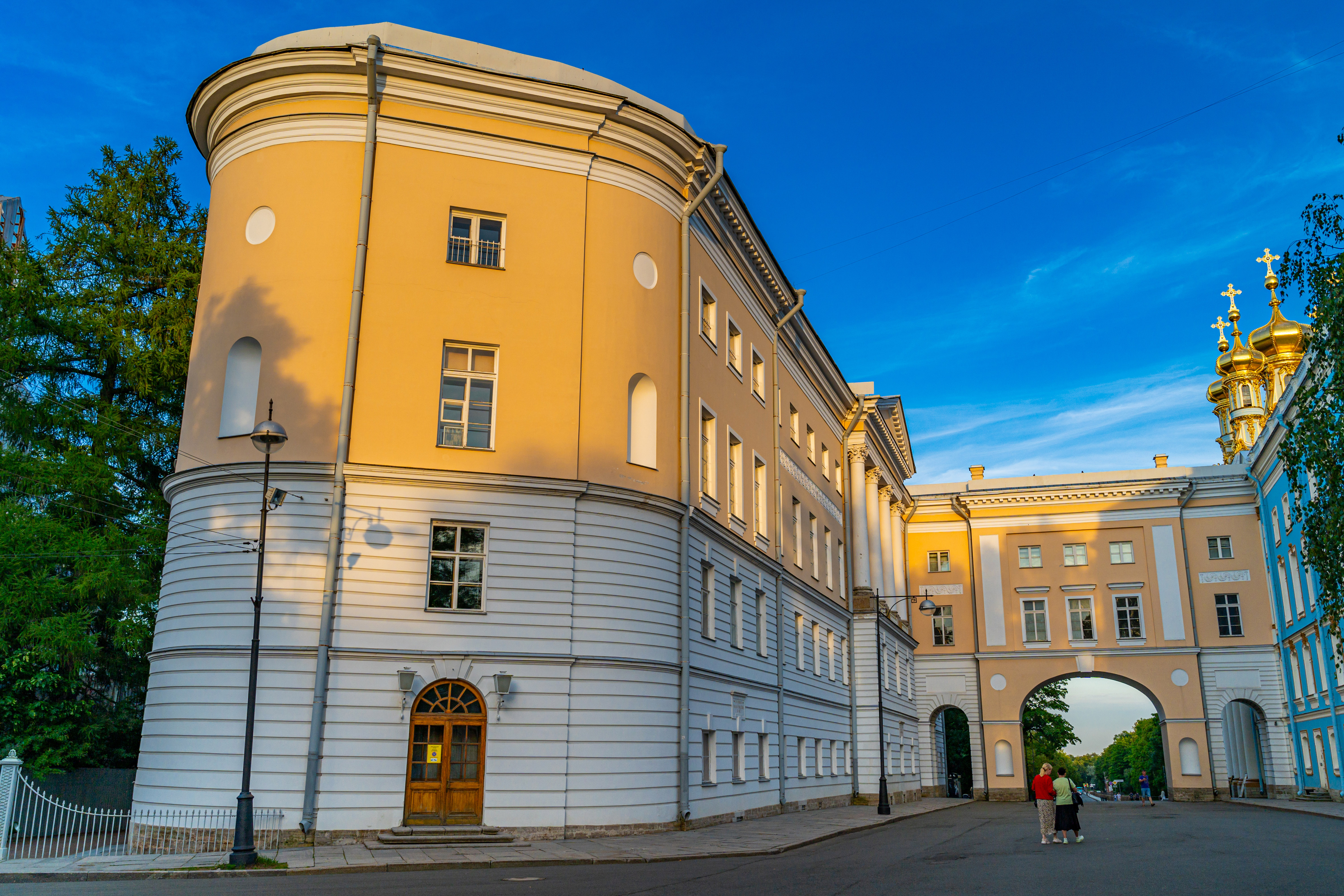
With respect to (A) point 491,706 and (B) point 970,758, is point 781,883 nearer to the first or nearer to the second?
(A) point 491,706

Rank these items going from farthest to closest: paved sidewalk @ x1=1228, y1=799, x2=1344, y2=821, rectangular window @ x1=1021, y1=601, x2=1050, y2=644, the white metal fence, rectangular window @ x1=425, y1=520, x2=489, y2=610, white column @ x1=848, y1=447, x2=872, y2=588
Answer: rectangular window @ x1=1021, y1=601, x2=1050, y2=644 → white column @ x1=848, y1=447, x2=872, y2=588 → paved sidewalk @ x1=1228, y1=799, x2=1344, y2=821 → rectangular window @ x1=425, y1=520, x2=489, y2=610 → the white metal fence

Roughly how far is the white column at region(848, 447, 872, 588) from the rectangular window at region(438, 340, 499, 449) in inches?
1052

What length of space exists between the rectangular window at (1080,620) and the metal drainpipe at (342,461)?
153ft

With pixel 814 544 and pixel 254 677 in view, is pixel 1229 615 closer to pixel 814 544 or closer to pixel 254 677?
pixel 814 544

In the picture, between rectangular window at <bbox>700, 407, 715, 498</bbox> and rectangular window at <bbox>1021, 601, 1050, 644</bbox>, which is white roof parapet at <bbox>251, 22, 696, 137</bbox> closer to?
rectangular window at <bbox>700, 407, 715, 498</bbox>

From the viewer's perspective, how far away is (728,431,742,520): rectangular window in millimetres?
29719

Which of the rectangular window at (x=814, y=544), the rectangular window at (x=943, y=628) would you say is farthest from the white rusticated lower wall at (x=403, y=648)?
the rectangular window at (x=943, y=628)

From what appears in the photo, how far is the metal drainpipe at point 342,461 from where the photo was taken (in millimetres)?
18922

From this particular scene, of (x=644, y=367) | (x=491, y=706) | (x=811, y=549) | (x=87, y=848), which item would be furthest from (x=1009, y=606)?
(x=87, y=848)

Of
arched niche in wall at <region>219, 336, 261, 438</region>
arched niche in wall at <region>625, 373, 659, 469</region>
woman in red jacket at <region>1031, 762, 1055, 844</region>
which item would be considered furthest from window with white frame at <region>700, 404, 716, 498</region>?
arched niche in wall at <region>219, 336, 261, 438</region>

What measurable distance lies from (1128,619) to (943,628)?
31.2ft

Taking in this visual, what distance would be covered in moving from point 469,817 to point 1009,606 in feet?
145

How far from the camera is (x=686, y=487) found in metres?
25.0

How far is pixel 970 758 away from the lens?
2336 inches
